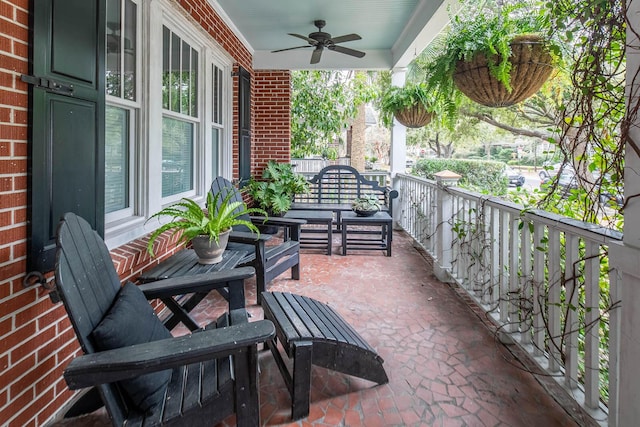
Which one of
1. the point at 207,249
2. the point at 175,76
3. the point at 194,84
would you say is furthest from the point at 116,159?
the point at 194,84

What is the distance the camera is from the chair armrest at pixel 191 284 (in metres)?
1.70

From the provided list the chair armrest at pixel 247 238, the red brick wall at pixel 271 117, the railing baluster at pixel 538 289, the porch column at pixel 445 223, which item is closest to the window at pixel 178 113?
the chair armrest at pixel 247 238

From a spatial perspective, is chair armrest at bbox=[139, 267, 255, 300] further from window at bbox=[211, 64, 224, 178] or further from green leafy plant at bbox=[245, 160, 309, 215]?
green leafy plant at bbox=[245, 160, 309, 215]

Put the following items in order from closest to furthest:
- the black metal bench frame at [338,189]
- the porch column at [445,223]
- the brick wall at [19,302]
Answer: the brick wall at [19,302] < the porch column at [445,223] < the black metal bench frame at [338,189]

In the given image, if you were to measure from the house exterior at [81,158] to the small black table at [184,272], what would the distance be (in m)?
0.15

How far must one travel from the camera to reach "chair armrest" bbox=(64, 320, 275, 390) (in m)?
1.03

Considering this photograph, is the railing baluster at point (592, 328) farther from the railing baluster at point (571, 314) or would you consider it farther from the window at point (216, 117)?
the window at point (216, 117)

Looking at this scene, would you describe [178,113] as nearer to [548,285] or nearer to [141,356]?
[141,356]

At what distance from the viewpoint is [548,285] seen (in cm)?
178

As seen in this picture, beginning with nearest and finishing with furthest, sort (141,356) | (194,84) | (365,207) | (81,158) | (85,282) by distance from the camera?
(141,356)
(85,282)
(81,158)
(194,84)
(365,207)

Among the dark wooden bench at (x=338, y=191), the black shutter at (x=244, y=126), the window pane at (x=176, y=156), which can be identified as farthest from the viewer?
the dark wooden bench at (x=338, y=191)

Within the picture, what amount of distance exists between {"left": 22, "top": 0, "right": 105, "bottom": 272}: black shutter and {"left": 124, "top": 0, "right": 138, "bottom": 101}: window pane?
63 cm

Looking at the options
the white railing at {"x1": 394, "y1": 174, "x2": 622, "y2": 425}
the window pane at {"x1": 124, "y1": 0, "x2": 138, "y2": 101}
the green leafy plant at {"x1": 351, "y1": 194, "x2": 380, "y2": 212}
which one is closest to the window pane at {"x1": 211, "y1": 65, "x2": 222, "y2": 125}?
the window pane at {"x1": 124, "y1": 0, "x2": 138, "y2": 101}

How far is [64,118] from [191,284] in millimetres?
880
